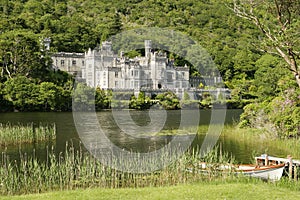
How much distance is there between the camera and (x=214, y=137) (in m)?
20.0

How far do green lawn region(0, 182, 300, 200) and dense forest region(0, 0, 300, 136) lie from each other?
8.70ft

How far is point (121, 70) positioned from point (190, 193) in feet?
172

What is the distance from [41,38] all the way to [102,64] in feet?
32.3

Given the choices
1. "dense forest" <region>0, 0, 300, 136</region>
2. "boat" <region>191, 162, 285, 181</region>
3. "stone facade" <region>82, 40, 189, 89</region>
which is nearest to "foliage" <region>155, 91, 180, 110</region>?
"dense forest" <region>0, 0, 300, 136</region>

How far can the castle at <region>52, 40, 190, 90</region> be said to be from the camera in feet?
196

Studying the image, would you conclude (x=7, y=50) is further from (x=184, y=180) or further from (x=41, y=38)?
(x=184, y=180)

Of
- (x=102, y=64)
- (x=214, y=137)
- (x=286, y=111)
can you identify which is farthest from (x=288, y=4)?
(x=102, y=64)

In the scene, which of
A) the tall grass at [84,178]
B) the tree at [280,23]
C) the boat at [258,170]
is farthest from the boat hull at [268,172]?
the tree at [280,23]

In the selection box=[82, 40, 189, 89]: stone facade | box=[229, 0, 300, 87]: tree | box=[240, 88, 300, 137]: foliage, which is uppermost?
box=[82, 40, 189, 89]: stone facade

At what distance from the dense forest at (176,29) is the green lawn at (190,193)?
265cm

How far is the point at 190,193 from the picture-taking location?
8.41 metres

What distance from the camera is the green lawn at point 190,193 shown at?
26.8ft

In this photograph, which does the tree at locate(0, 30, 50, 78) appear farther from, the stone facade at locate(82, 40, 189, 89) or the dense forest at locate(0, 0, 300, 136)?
the stone facade at locate(82, 40, 189, 89)

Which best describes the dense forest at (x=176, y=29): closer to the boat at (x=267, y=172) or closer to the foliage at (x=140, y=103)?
the foliage at (x=140, y=103)
